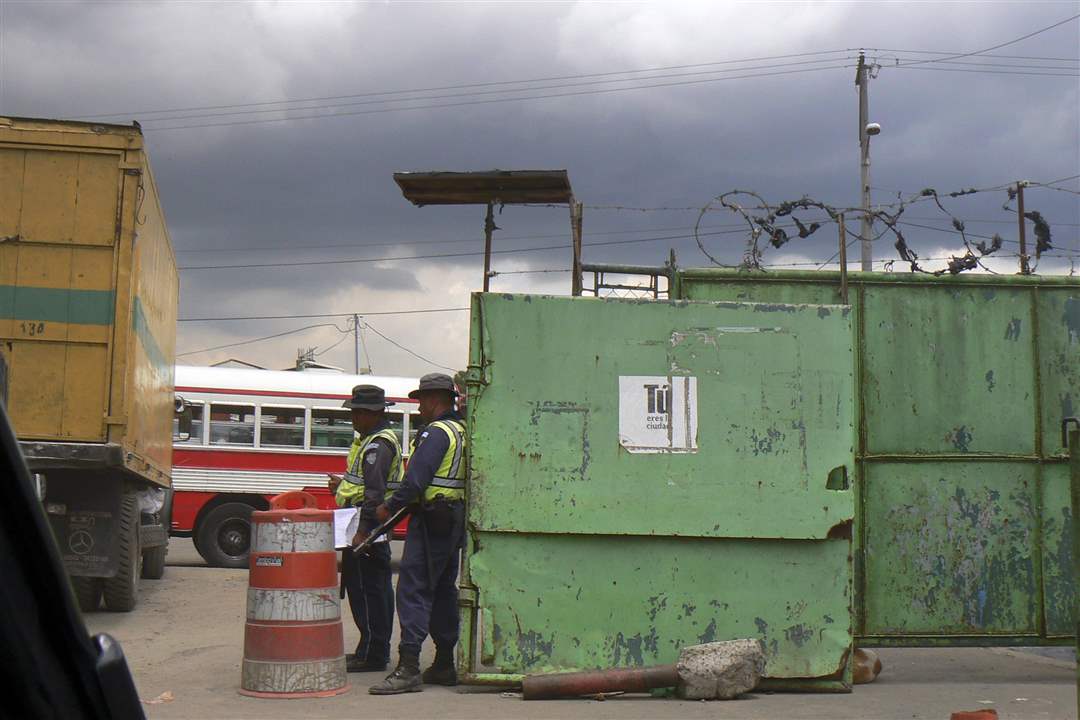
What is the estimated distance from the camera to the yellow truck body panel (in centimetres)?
920

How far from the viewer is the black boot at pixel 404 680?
7.08m

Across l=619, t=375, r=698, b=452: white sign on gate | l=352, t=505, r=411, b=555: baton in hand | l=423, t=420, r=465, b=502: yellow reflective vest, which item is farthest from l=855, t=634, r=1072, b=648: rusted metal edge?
l=352, t=505, r=411, b=555: baton in hand

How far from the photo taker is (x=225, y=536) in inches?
661

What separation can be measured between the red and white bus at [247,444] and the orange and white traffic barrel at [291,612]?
9.17 metres

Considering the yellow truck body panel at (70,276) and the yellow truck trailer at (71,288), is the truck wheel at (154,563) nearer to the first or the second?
the yellow truck trailer at (71,288)

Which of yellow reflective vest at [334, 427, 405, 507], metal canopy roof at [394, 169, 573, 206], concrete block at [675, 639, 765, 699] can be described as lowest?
concrete block at [675, 639, 765, 699]

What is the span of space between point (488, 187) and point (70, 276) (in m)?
3.60

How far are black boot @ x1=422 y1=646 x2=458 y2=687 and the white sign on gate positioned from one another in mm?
1827

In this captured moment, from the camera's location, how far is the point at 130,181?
31.1 ft

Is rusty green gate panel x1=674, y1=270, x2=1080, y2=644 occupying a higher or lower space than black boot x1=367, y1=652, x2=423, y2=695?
higher

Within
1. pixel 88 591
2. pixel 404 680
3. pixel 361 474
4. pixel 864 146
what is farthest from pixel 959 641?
pixel 864 146

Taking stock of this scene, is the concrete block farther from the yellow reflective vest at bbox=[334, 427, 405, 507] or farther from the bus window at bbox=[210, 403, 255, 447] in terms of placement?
the bus window at bbox=[210, 403, 255, 447]

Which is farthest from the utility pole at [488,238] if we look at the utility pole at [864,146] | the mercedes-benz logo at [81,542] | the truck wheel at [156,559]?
the utility pole at [864,146]

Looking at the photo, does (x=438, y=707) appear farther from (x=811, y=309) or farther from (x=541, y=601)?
(x=811, y=309)
